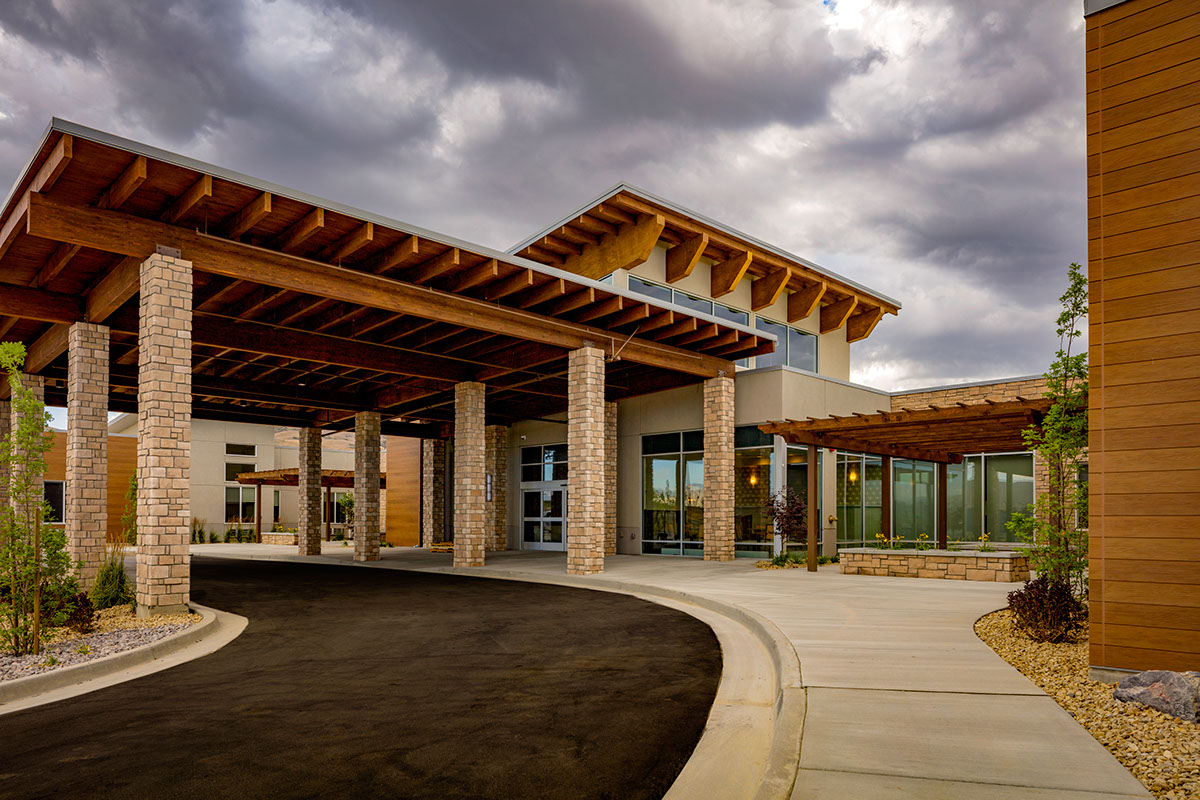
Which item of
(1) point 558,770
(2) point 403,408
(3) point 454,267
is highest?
(3) point 454,267

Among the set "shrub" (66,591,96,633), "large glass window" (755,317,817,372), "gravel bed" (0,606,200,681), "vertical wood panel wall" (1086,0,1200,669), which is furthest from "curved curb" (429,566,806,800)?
"large glass window" (755,317,817,372)

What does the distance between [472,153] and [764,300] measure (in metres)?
14.2

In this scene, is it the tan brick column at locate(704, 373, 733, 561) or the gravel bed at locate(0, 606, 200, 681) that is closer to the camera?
the gravel bed at locate(0, 606, 200, 681)

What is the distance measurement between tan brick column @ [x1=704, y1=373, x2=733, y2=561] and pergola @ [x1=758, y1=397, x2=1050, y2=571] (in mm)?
2585

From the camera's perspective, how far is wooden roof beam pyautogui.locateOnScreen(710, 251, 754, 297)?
22.0 m

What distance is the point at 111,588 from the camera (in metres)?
11.3

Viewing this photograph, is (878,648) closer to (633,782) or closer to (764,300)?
(633,782)

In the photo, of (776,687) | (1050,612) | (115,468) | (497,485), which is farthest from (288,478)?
(1050,612)

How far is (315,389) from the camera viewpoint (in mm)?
22562

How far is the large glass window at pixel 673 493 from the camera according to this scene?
21172 millimetres

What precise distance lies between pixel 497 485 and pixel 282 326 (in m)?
12.0

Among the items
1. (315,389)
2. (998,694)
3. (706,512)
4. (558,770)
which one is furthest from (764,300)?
(558,770)

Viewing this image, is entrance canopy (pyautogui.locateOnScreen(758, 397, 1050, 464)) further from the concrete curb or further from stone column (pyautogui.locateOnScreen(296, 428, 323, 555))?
stone column (pyautogui.locateOnScreen(296, 428, 323, 555))

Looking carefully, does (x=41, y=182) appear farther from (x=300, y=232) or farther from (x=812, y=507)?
(x=812, y=507)
